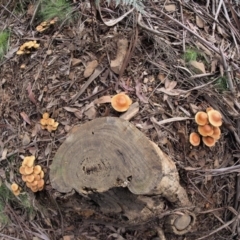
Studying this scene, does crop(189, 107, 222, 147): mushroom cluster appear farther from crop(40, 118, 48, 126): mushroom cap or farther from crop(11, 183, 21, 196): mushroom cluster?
crop(11, 183, 21, 196): mushroom cluster

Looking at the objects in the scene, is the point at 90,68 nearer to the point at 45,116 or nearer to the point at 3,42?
the point at 45,116

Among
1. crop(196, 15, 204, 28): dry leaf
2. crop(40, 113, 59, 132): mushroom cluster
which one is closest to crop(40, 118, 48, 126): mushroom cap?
crop(40, 113, 59, 132): mushroom cluster

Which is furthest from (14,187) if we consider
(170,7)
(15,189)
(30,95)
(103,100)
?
(170,7)

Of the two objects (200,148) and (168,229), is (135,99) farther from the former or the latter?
(168,229)

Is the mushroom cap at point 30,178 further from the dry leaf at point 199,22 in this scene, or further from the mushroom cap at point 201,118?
the dry leaf at point 199,22

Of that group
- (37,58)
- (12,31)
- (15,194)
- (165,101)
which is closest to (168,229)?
(165,101)

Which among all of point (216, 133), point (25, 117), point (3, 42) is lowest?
point (25, 117)

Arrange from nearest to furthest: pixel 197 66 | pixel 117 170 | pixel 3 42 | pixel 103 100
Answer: pixel 117 170 → pixel 103 100 → pixel 197 66 → pixel 3 42
